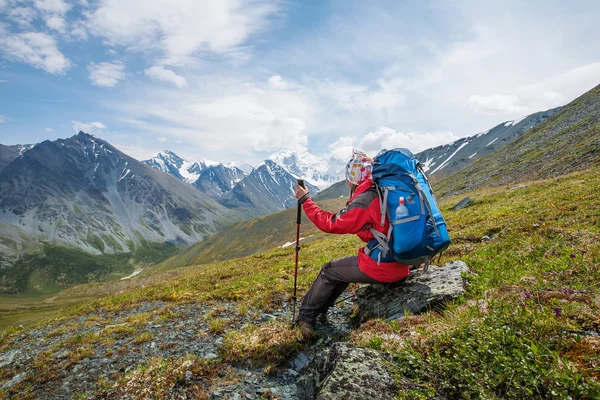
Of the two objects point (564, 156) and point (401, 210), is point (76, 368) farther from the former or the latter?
point (564, 156)

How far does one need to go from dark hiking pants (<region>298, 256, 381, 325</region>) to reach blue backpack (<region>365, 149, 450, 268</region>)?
782mm

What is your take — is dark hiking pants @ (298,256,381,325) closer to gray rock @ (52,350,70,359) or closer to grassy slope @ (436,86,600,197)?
gray rock @ (52,350,70,359)

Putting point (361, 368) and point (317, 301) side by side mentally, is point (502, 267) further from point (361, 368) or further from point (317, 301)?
point (361, 368)

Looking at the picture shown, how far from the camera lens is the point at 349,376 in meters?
4.56

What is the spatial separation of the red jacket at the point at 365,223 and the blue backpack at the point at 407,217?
19 centimetres

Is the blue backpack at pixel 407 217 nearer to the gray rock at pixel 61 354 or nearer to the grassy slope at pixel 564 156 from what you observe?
the gray rock at pixel 61 354

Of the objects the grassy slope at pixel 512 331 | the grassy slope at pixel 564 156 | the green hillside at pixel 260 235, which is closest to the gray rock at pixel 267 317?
the grassy slope at pixel 512 331

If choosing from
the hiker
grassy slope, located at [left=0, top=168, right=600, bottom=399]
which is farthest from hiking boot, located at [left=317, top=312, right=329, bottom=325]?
grassy slope, located at [left=0, top=168, right=600, bottom=399]

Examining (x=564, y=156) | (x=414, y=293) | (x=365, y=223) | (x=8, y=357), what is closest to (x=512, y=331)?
(x=414, y=293)

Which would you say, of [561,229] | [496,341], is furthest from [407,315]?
[561,229]

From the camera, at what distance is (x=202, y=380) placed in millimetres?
6543

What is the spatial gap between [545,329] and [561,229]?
791cm

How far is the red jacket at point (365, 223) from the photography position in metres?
7.08

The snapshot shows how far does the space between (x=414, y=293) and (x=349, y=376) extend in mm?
3745
